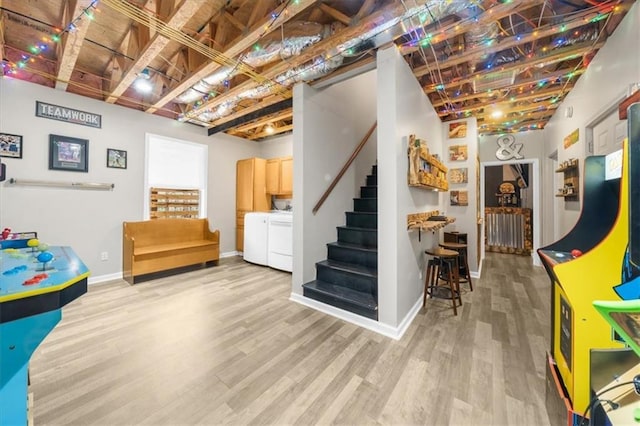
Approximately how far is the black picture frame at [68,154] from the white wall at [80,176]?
0.20ft

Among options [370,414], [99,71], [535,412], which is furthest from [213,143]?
[535,412]

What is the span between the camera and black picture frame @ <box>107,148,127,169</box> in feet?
12.9

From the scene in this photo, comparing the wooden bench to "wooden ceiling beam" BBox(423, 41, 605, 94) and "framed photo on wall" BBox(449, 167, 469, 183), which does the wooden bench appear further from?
"wooden ceiling beam" BBox(423, 41, 605, 94)

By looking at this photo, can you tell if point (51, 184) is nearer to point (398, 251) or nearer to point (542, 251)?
point (398, 251)

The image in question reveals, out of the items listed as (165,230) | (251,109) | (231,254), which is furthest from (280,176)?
(165,230)

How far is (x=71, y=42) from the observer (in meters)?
2.38

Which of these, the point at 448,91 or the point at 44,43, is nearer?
the point at 44,43

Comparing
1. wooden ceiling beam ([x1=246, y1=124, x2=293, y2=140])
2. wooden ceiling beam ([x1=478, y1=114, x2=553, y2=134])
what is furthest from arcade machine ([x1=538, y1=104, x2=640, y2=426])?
wooden ceiling beam ([x1=246, y1=124, x2=293, y2=140])

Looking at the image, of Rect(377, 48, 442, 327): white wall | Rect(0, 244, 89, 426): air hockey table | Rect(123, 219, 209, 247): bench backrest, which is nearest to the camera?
Rect(0, 244, 89, 426): air hockey table

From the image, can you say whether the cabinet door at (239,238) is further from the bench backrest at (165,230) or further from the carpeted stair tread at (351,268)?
the carpeted stair tread at (351,268)

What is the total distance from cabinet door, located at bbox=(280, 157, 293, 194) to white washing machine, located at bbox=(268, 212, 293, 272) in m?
0.92

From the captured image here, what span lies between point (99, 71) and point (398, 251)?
16.0 feet

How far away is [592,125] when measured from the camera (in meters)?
2.68

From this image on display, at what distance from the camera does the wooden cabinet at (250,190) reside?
5457mm
